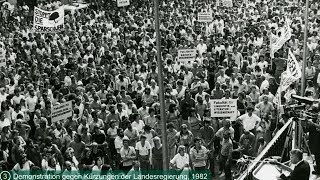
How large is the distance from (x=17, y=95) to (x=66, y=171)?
5.55 m

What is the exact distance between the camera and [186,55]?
21.8m

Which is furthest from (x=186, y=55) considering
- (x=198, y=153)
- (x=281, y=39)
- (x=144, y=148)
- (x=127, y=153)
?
(x=198, y=153)

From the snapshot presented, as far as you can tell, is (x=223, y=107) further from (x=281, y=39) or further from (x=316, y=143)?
(x=281, y=39)

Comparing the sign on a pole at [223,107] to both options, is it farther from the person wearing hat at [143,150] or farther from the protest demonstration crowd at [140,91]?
the person wearing hat at [143,150]

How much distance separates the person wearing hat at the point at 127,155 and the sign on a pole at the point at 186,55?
6.53 m

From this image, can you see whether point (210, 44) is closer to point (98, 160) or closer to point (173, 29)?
point (173, 29)

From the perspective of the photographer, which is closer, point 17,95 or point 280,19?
point 17,95

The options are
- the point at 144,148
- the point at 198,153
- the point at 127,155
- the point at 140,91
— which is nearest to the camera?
the point at 198,153

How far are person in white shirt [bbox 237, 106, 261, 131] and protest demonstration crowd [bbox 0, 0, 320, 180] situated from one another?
1.1 inches

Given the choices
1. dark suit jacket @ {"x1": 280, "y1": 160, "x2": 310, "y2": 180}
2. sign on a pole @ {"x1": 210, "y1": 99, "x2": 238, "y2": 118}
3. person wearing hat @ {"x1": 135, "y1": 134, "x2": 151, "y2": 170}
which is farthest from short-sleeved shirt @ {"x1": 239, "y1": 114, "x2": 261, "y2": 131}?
dark suit jacket @ {"x1": 280, "y1": 160, "x2": 310, "y2": 180}

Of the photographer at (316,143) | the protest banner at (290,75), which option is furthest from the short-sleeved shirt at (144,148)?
the photographer at (316,143)

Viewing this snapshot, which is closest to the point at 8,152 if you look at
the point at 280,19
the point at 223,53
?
the point at 223,53

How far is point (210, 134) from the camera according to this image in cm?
1656

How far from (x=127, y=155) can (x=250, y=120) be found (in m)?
3.25
